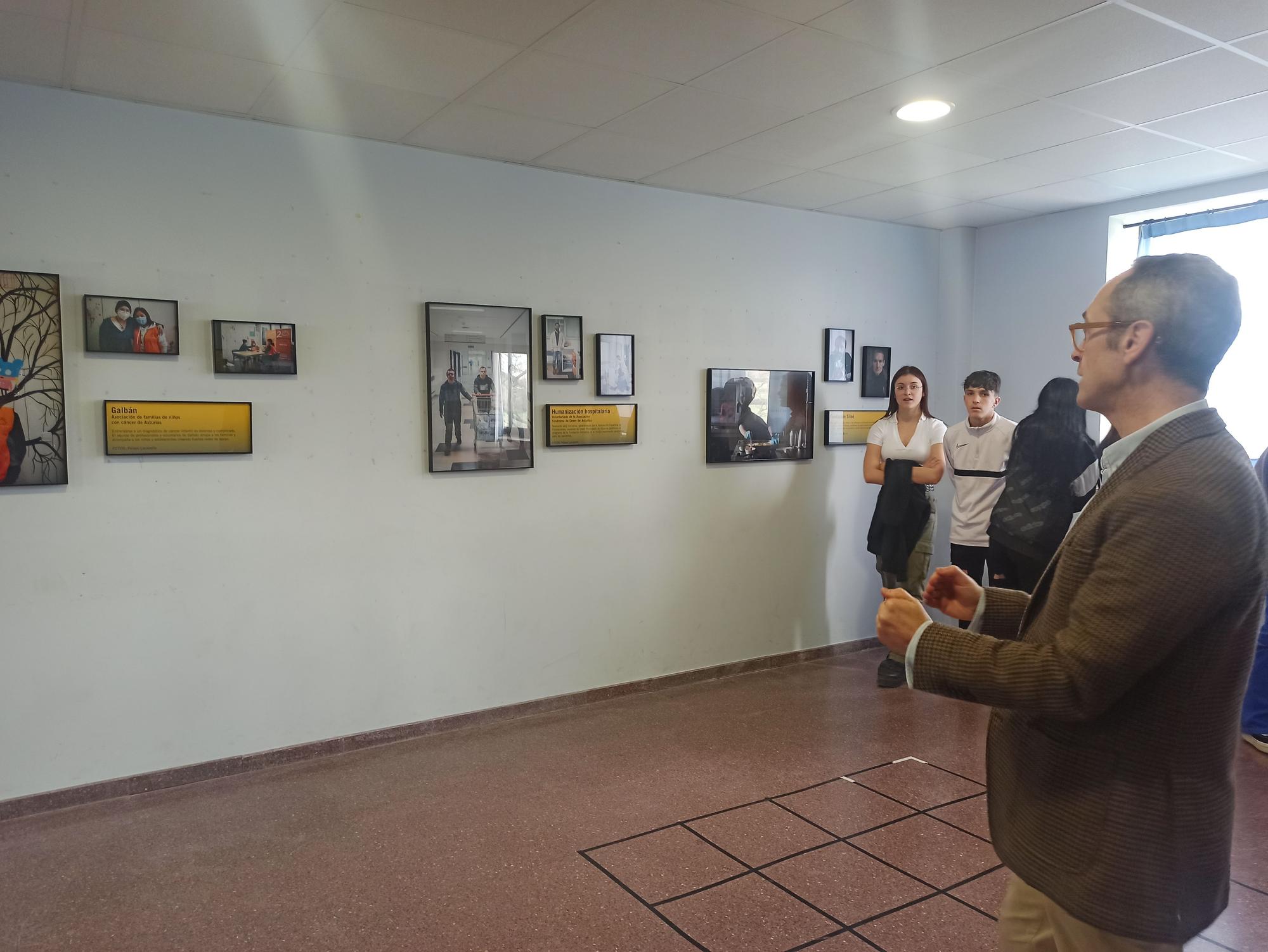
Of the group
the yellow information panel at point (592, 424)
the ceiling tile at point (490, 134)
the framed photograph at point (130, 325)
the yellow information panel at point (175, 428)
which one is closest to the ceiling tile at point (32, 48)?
the framed photograph at point (130, 325)

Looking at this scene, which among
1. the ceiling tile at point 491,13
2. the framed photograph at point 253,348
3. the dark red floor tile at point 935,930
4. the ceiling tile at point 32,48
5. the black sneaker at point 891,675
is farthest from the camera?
the black sneaker at point 891,675

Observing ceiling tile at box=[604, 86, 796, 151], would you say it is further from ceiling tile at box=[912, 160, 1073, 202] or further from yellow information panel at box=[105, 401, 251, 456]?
yellow information panel at box=[105, 401, 251, 456]

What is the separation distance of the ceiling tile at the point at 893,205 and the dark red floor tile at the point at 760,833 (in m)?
3.21

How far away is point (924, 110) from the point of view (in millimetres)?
3449

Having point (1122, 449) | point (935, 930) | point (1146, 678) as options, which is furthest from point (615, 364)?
point (1146, 678)

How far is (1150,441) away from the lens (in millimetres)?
1281

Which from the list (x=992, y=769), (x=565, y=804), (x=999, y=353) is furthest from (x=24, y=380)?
(x=999, y=353)

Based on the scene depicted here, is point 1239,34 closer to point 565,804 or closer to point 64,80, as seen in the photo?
point 565,804

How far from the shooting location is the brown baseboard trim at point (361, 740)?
325 cm

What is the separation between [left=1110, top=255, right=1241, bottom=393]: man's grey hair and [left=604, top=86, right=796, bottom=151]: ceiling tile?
226 cm

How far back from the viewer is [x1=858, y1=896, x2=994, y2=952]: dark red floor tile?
236 cm

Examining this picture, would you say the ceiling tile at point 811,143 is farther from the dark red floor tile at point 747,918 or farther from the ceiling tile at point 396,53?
the dark red floor tile at point 747,918

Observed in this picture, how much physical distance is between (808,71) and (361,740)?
317 centimetres

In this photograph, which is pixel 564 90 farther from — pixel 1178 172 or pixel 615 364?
pixel 1178 172
